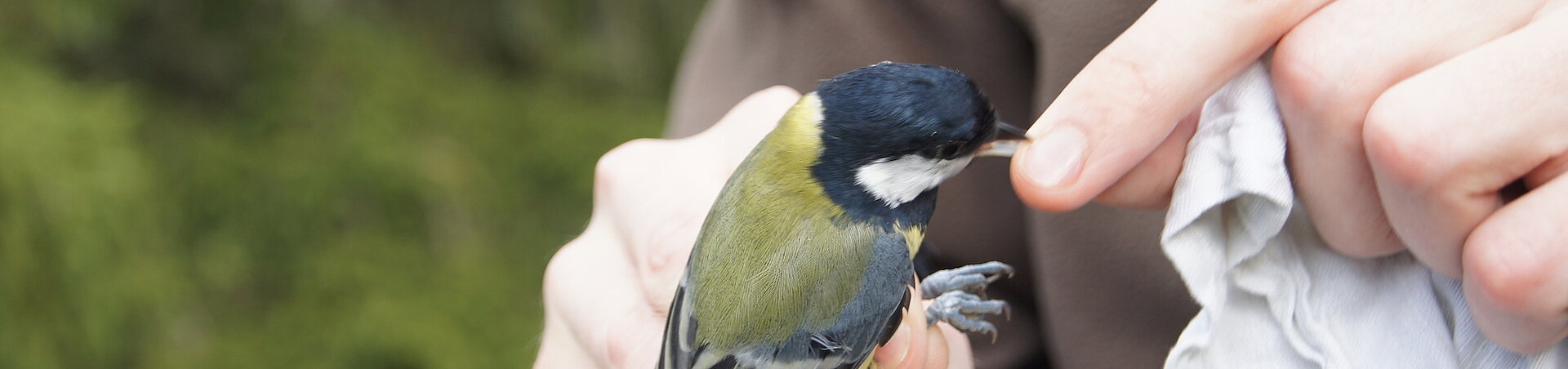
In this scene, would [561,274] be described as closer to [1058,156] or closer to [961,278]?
[961,278]

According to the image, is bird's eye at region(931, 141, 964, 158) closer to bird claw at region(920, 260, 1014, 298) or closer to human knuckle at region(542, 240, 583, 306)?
bird claw at region(920, 260, 1014, 298)

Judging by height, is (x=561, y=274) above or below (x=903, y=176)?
below

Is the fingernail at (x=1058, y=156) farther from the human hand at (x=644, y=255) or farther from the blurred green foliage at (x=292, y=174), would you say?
the blurred green foliage at (x=292, y=174)

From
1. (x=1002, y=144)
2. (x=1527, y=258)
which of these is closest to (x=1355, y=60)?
(x=1527, y=258)

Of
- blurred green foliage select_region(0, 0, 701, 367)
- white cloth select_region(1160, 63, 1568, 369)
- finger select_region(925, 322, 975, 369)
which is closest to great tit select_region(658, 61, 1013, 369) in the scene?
finger select_region(925, 322, 975, 369)

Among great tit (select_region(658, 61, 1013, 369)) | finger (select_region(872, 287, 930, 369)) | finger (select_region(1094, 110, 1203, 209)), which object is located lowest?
finger (select_region(872, 287, 930, 369))

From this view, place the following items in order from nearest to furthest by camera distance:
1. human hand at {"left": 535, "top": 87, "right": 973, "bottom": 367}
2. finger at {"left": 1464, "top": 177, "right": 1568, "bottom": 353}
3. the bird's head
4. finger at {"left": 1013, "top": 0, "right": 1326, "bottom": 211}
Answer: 1. finger at {"left": 1464, "top": 177, "right": 1568, "bottom": 353}
2. finger at {"left": 1013, "top": 0, "right": 1326, "bottom": 211}
3. the bird's head
4. human hand at {"left": 535, "top": 87, "right": 973, "bottom": 367}
